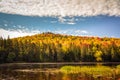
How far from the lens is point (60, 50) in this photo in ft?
114

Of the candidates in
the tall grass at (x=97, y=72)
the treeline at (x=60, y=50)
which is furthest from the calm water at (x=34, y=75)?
the treeline at (x=60, y=50)

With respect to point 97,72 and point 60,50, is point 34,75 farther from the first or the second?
point 60,50

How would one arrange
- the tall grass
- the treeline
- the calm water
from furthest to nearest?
the treeline
the tall grass
the calm water

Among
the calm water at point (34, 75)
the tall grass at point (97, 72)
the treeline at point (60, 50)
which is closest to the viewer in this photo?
the calm water at point (34, 75)

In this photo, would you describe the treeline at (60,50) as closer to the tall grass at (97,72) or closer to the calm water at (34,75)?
the calm water at (34,75)

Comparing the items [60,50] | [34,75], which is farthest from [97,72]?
[60,50]

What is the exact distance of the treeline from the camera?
30.8m

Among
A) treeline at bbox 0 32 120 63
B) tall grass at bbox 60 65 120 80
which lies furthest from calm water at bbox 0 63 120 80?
treeline at bbox 0 32 120 63

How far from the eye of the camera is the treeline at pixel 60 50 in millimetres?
30766

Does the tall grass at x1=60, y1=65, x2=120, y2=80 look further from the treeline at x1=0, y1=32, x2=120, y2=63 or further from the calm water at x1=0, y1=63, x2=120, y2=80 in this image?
the treeline at x1=0, y1=32, x2=120, y2=63

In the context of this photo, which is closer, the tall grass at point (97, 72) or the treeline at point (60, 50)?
the tall grass at point (97, 72)

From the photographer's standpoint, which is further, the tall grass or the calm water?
the tall grass

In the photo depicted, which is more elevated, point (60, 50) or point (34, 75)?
point (34, 75)

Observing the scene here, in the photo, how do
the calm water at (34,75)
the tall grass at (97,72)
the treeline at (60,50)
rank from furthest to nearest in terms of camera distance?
the treeline at (60,50), the tall grass at (97,72), the calm water at (34,75)
